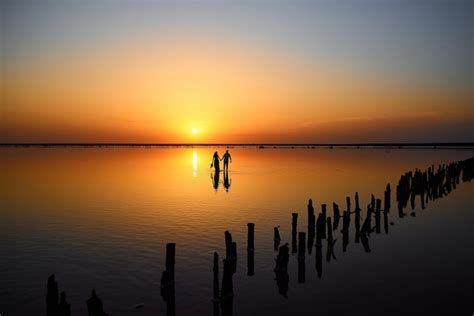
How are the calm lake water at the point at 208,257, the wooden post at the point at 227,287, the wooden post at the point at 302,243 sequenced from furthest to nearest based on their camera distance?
the wooden post at the point at 302,243, the calm lake water at the point at 208,257, the wooden post at the point at 227,287

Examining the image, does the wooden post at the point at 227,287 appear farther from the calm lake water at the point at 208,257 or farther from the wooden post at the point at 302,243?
the wooden post at the point at 302,243

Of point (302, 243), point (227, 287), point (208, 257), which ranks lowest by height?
point (208, 257)

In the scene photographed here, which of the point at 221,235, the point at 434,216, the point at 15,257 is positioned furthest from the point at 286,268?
the point at 434,216

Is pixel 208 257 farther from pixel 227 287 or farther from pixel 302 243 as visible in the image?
pixel 227 287

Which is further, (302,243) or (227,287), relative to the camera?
(302,243)

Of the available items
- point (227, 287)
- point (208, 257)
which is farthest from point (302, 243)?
point (227, 287)

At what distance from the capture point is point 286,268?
46.3ft

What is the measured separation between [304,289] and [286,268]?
1.07m

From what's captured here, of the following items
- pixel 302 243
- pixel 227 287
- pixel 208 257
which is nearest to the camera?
pixel 227 287


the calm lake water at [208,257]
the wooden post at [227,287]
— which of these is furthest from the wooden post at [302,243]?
the wooden post at [227,287]

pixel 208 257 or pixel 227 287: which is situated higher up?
pixel 227 287

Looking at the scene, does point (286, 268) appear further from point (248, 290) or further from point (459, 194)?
point (459, 194)

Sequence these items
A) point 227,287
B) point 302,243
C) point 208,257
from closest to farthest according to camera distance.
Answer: point 227,287, point 302,243, point 208,257

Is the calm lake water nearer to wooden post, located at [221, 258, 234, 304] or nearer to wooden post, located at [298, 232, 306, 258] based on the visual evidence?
wooden post, located at [221, 258, 234, 304]
